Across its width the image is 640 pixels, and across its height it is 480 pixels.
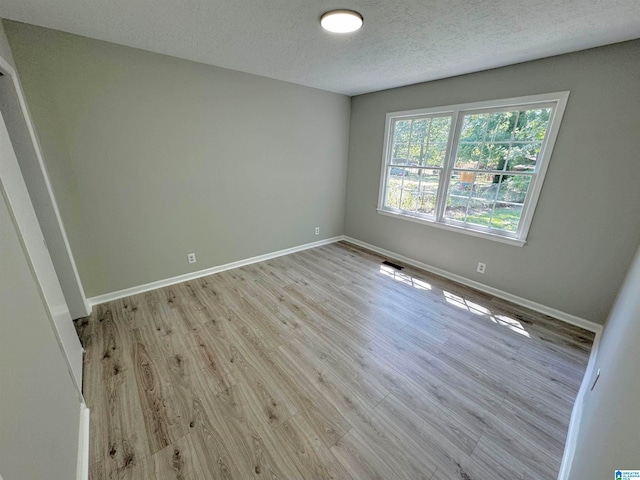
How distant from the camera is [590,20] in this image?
5.38 feet

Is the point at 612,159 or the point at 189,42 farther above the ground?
the point at 189,42

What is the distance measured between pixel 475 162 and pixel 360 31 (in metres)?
1.96

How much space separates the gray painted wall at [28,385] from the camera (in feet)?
2.49

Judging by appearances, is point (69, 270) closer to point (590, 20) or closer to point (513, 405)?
point (513, 405)

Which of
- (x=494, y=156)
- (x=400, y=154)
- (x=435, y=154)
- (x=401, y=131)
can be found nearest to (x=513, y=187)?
(x=494, y=156)

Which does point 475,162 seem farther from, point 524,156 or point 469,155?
point 524,156

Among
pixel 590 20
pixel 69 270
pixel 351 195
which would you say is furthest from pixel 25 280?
pixel 351 195

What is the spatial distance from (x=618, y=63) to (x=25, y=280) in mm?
4100

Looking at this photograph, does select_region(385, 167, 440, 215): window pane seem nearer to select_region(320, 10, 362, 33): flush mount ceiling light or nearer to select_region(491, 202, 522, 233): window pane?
select_region(491, 202, 522, 233): window pane

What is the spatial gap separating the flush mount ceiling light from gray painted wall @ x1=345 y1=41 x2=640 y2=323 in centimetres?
179

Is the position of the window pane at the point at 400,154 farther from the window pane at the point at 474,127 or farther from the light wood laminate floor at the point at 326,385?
the light wood laminate floor at the point at 326,385

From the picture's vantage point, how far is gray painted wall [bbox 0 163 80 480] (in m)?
0.76

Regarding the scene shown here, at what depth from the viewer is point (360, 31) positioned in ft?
6.15

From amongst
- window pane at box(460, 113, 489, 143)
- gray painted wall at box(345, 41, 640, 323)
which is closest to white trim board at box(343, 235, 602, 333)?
gray painted wall at box(345, 41, 640, 323)
